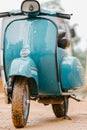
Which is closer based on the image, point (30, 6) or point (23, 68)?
point (23, 68)

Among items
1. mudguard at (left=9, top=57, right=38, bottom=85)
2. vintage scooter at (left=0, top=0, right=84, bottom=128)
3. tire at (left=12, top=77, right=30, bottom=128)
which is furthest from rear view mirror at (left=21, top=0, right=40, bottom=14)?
tire at (left=12, top=77, right=30, bottom=128)

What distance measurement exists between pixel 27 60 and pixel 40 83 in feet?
1.57

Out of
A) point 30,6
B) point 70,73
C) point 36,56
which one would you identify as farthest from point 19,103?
point 30,6

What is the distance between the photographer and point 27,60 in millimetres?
6676

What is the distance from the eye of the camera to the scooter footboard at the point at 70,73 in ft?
23.5

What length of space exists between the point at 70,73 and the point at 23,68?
97 cm

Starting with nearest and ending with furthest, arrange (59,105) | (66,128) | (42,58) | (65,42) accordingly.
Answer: (66,128), (42,58), (65,42), (59,105)

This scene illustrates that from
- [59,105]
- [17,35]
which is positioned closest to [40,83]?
[17,35]

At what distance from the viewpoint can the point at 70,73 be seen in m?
7.21

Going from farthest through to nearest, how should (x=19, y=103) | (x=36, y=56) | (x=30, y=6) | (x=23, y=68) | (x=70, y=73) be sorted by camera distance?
1. (x=70, y=73)
2. (x=30, y=6)
3. (x=36, y=56)
4. (x=23, y=68)
5. (x=19, y=103)

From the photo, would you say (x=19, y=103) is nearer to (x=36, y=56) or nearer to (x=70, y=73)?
(x=36, y=56)

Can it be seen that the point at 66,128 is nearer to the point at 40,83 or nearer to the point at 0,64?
the point at 40,83

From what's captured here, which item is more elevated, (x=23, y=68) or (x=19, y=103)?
(x=23, y=68)

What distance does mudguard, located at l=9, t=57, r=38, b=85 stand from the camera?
6.39m
